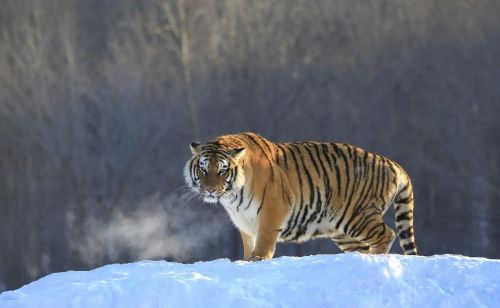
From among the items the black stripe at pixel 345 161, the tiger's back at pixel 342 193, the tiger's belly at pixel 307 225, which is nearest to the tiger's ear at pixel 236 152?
the tiger's back at pixel 342 193

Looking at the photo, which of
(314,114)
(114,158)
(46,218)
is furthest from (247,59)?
(46,218)

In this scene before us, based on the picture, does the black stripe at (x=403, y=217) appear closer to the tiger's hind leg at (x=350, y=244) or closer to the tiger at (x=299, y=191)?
the tiger at (x=299, y=191)

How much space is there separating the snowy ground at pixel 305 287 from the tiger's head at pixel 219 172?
2.56 meters

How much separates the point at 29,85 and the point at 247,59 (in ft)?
12.7

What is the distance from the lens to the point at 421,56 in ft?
63.9

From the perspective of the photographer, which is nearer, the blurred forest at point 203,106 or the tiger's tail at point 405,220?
the tiger's tail at point 405,220

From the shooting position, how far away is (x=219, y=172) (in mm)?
7535

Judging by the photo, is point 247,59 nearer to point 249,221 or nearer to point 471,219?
point 471,219

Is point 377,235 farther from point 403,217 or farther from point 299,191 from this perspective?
point 299,191

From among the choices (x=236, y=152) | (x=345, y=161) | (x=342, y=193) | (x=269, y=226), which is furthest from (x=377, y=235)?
(x=236, y=152)

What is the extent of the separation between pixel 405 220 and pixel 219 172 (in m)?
1.55

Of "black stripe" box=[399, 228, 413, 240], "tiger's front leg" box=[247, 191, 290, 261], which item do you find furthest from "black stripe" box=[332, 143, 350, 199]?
"tiger's front leg" box=[247, 191, 290, 261]

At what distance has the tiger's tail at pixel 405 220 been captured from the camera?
319 inches

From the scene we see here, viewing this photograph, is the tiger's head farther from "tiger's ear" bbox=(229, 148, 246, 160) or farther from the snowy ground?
the snowy ground
